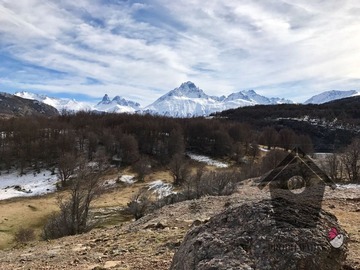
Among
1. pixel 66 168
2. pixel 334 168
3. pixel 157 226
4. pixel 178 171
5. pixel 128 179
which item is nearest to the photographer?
pixel 157 226

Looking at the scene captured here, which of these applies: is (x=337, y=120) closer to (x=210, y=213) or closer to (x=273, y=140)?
(x=273, y=140)

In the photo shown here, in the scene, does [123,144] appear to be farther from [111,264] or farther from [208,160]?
[111,264]

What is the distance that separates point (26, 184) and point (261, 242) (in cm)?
8034

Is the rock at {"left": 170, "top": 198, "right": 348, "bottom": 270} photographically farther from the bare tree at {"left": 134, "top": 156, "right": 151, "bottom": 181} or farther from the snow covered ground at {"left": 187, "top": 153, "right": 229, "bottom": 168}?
the snow covered ground at {"left": 187, "top": 153, "right": 229, "bottom": 168}

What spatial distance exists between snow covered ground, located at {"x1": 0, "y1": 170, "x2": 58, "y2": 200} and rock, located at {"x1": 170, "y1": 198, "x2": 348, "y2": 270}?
229 ft

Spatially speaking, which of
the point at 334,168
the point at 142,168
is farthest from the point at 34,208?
the point at 334,168

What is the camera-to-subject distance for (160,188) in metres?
74.4

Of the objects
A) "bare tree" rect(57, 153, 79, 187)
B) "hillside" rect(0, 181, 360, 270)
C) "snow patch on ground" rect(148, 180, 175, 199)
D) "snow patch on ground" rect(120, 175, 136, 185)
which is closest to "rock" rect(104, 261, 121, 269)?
"hillside" rect(0, 181, 360, 270)

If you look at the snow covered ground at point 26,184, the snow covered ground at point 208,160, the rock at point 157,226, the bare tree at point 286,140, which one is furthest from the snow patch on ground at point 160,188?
the bare tree at point 286,140

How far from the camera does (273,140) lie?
132875mm

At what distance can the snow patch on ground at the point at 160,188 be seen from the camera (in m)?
70.1

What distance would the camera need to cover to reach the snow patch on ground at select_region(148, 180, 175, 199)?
70.1 metres

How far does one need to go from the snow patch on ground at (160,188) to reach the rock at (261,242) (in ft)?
204

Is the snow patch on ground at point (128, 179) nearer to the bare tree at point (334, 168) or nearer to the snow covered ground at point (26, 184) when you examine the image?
the snow covered ground at point (26, 184)
